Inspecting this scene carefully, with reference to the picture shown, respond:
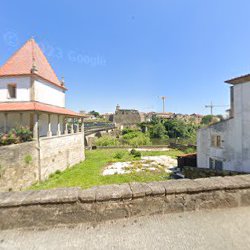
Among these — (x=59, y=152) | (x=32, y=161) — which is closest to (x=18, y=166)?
(x=32, y=161)

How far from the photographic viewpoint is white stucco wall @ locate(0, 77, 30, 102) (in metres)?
13.6

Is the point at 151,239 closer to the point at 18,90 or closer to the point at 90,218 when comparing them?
the point at 90,218

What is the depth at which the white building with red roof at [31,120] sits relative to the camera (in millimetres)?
9808

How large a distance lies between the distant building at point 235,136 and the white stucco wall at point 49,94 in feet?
43.5

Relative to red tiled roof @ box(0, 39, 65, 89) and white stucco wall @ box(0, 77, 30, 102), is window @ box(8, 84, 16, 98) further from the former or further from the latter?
red tiled roof @ box(0, 39, 65, 89)

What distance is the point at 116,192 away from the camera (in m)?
2.49

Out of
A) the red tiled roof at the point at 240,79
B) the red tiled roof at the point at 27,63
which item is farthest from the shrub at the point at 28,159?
the red tiled roof at the point at 240,79

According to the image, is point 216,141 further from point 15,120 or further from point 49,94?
point 15,120

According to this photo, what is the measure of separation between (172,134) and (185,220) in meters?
52.4

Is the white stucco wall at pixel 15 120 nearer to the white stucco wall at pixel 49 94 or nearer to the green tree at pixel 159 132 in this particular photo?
the white stucco wall at pixel 49 94

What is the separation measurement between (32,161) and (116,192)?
10.3m

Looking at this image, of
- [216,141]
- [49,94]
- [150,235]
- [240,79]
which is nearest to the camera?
[150,235]

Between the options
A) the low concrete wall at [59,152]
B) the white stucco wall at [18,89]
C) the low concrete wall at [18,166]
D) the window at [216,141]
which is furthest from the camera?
the white stucco wall at [18,89]

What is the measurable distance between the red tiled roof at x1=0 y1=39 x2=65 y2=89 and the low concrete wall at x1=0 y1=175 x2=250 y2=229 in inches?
535
